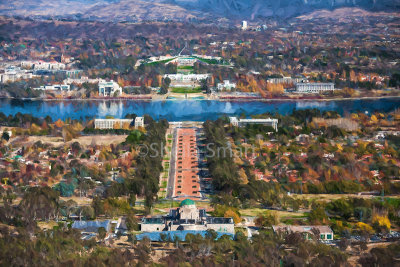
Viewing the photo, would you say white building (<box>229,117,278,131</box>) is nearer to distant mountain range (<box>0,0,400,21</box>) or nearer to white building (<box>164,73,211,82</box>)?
white building (<box>164,73,211,82</box>)

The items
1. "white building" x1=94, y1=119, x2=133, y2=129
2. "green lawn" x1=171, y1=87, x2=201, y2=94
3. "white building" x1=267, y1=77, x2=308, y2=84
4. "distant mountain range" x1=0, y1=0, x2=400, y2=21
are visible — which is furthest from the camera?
"distant mountain range" x1=0, y1=0, x2=400, y2=21

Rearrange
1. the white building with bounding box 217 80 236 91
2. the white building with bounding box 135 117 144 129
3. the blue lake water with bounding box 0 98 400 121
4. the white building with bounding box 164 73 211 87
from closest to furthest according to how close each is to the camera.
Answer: the white building with bounding box 135 117 144 129 → the blue lake water with bounding box 0 98 400 121 → the white building with bounding box 217 80 236 91 → the white building with bounding box 164 73 211 87

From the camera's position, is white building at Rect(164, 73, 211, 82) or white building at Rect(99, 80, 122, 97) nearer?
white building at Rect(99, 80, 122, 97)

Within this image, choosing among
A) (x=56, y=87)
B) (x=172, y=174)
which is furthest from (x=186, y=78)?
(x=172, y=174)

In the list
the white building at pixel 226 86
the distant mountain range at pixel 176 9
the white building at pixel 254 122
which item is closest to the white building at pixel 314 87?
the white building at pixel 226 86

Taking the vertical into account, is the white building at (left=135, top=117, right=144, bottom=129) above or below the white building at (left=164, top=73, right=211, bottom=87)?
above

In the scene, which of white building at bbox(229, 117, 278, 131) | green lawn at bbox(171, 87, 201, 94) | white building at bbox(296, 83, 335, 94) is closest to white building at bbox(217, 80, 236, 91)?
green lawn at bbox(171, 87, 201, 94)
